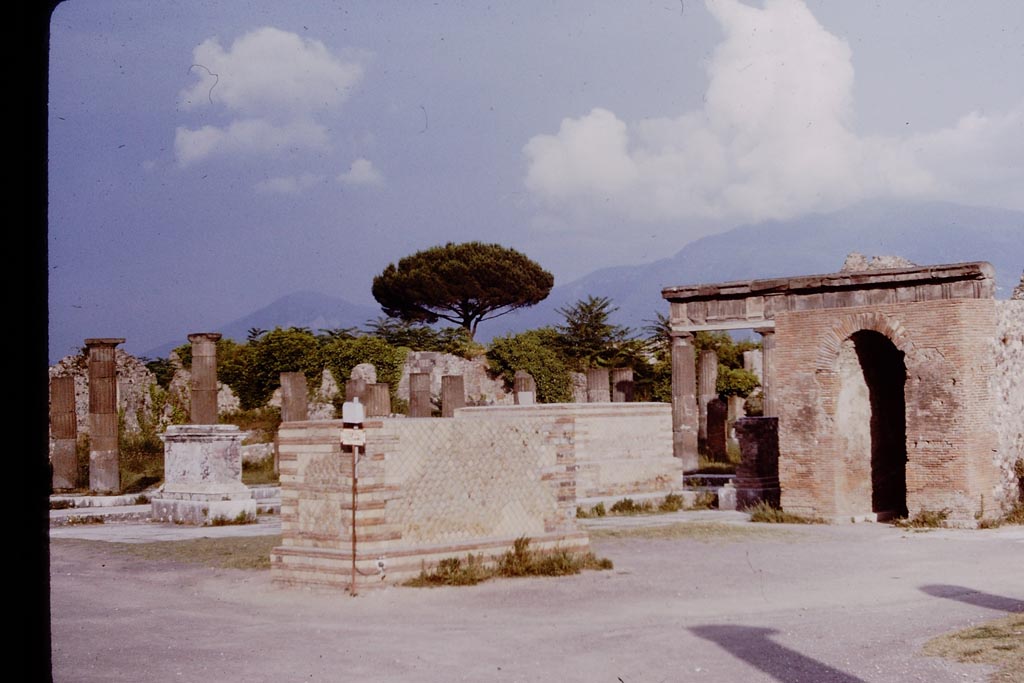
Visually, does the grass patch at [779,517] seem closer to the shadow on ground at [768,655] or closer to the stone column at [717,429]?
the shadow on ground at [768,655]

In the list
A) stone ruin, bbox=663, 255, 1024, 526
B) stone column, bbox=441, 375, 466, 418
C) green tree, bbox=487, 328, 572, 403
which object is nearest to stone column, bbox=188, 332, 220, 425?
stone column, bbox=441, 375, 466, 418

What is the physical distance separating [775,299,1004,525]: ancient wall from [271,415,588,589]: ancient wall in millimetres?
6353

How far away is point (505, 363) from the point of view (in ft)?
136

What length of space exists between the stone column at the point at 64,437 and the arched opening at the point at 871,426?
16114mm

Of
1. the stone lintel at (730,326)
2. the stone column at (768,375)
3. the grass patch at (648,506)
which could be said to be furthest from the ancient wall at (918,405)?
the stone column at (768,375)

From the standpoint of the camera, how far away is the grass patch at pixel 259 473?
1066 inches

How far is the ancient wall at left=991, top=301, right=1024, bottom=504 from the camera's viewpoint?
17.4 metres

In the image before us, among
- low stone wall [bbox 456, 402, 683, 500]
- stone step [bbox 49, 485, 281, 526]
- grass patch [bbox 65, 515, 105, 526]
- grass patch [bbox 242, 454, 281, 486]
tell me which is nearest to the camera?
grass patch [bbox 65, 515, 105, 526]

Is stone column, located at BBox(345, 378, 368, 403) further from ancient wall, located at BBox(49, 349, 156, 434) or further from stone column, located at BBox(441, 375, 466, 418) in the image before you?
ancient wall, located at BBox(49, 349, 156, 434)

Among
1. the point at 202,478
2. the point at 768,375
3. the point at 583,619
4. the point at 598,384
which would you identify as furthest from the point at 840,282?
the point at 583,619

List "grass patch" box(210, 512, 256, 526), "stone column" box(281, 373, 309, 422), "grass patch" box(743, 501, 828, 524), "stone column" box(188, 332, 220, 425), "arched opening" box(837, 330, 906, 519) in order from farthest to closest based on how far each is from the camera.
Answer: "stone column" box(281, 373, 309, 422) → "stone column" box(188, 332, 220, 425) → "grass patch" box(210, 512, 256, 526) → "arched opening" box(837, 330, 906, 519) → "grass patch" box(743, 501, 828, 524)

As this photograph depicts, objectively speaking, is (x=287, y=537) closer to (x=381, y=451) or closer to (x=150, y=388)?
(x=381, y=451)
